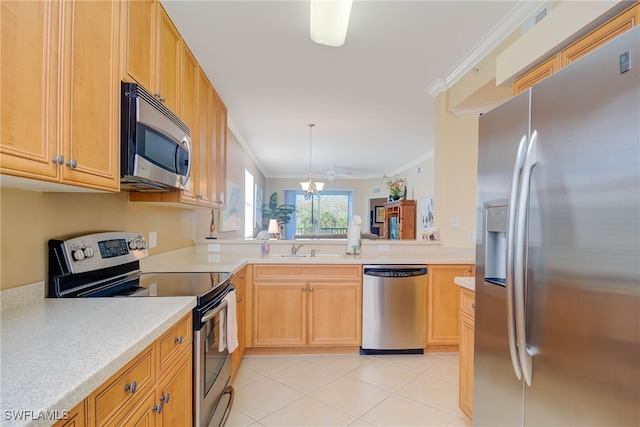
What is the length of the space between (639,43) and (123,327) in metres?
1.66

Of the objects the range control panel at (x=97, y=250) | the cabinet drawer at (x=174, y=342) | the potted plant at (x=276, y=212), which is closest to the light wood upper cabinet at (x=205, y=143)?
the range control panel at (x=97, y=250)

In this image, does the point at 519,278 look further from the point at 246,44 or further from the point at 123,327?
the point at 246,44

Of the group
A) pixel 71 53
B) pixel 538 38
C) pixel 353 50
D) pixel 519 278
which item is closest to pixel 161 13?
pixel 71 53

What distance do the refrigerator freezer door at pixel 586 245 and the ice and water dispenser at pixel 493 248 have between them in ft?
0.77

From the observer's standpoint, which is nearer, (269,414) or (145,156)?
(145,156)

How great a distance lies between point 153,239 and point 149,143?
103 centimetres

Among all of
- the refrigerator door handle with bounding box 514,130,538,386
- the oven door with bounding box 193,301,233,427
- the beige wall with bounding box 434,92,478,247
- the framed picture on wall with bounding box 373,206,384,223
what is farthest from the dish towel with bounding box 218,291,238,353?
the framed picture on wall with bounding box 373,206,384,223

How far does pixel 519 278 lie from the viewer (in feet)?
3.37

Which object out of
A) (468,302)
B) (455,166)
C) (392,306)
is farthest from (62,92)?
(455,166)

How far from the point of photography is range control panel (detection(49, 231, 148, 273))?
130 centimetres

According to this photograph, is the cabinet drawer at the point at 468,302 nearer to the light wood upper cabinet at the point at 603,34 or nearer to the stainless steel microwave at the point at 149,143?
the light wood upper cabinet at the point at 603,34

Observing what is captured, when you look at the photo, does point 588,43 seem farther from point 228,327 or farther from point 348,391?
point 348,391

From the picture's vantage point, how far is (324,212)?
10102 millimetres

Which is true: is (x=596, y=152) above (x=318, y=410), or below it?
above
